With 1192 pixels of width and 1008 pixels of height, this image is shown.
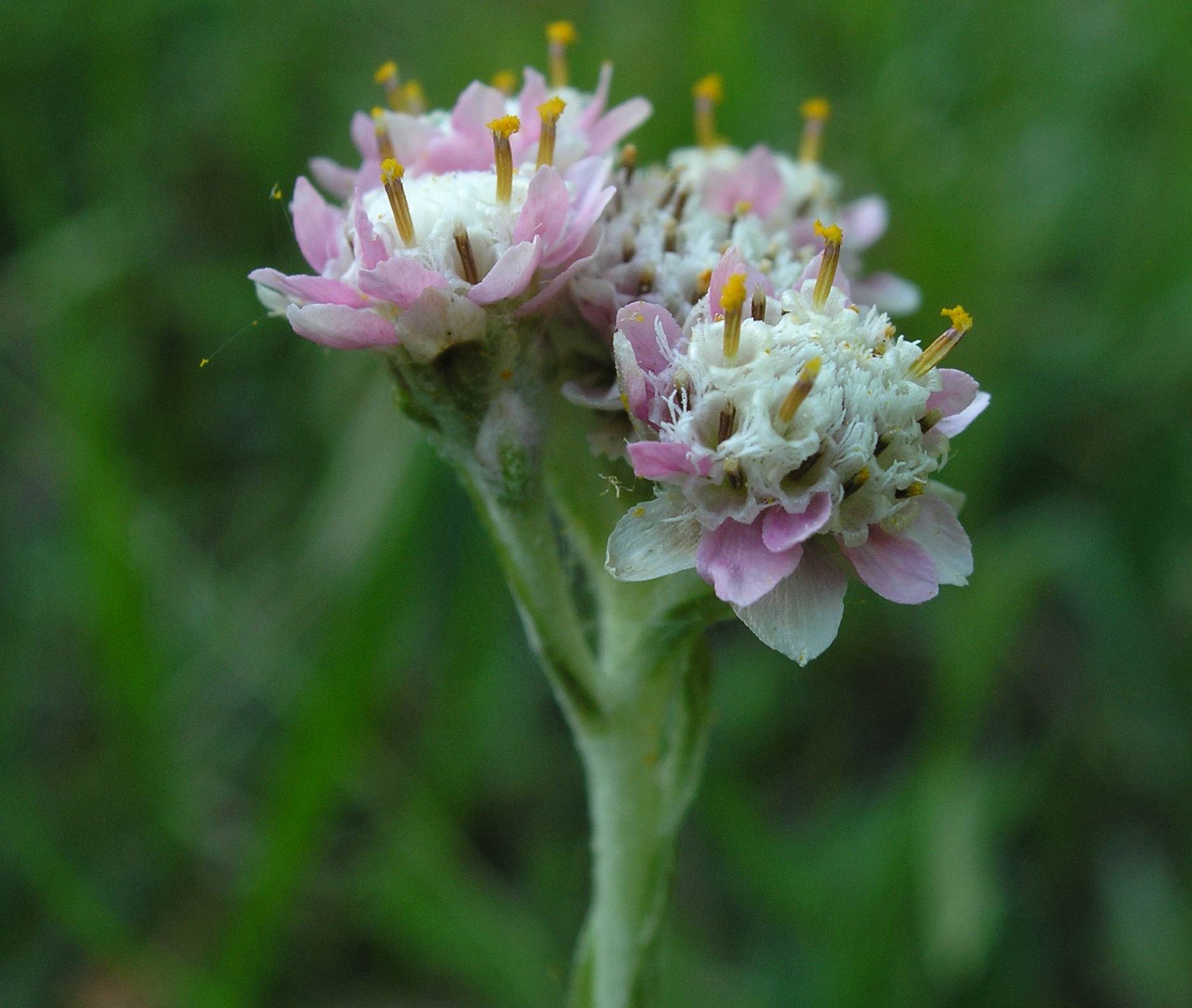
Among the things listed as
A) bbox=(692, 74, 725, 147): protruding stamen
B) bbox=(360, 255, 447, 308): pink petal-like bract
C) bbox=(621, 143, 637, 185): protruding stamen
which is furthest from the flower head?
bbox=(692, 74, 725, 147): protruding stamen

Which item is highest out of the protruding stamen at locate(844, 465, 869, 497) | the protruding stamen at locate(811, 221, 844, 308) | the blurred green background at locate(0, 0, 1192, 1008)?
the protruding stamen at locate(811, 221, 844, 308)

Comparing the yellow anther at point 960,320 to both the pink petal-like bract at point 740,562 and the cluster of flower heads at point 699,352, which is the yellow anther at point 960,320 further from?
the pink petal-like bract at point 740,562

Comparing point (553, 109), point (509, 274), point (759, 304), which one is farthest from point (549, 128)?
point (759, 304)

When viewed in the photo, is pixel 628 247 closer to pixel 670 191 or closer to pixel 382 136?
pixel 670 191

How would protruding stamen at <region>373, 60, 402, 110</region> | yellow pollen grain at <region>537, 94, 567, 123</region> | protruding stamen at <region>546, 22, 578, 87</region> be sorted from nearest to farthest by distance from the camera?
yellow pollen grain at <region>537, 94, 567, 123</region>, protruding stamen at <region>373, 60, 402, 110</region>, protruding stamen at <region>546, 22, 578, 87</region>

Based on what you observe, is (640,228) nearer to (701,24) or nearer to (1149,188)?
(701,24)

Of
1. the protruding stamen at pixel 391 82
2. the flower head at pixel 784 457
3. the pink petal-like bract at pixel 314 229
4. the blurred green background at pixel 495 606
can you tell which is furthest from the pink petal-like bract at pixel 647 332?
the blurred green background at pixel 495 606

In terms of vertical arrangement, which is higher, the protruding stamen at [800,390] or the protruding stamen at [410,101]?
the protruding stamen at [410,101]

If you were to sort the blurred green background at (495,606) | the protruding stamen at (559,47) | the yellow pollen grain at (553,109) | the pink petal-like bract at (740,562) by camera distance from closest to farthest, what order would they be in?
the pink petal-like bract at (740,562)
the yellow pollen grain at (553,109)
the protruding stamen at (559,47)
the blurred green background at (495,606)

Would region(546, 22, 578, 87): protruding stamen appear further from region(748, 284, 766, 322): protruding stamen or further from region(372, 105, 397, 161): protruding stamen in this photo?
region(748, 284, 766, 322): protruding stamen
